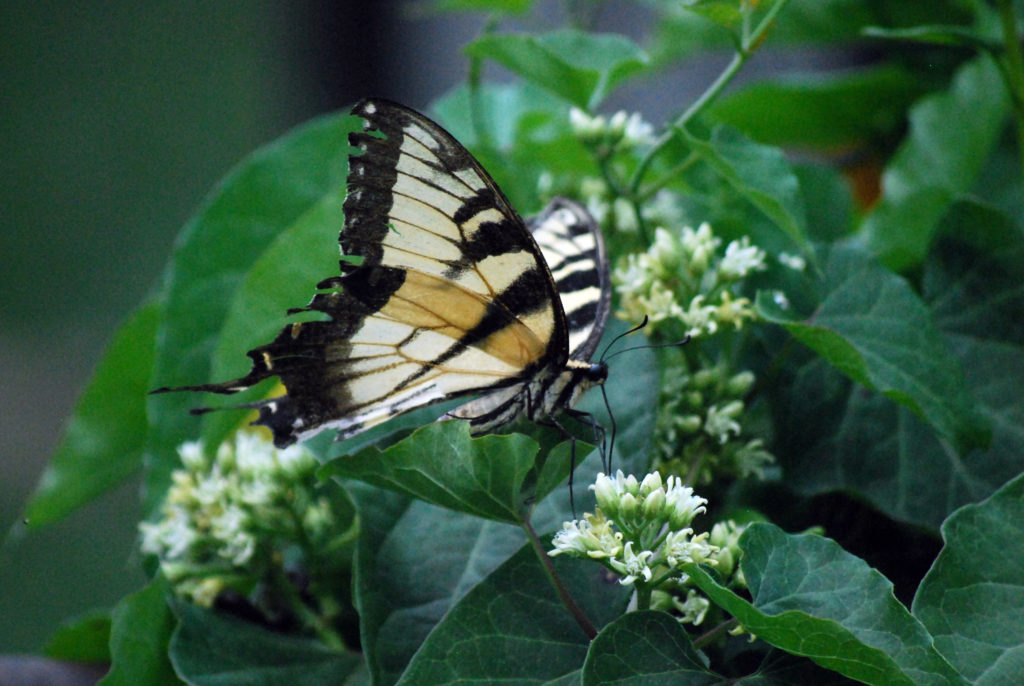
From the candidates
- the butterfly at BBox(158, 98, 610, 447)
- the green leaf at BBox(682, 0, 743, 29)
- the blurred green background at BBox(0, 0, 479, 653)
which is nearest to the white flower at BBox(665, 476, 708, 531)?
the butterfly at BBox(158, 98, 610, 447)

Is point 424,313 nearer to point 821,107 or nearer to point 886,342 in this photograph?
point 886,342

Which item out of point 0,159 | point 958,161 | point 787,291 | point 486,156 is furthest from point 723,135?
point 0,159

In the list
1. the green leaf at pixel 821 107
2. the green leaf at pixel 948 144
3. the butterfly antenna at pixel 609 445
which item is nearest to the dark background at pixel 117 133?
the green leaf at pixel 821 107

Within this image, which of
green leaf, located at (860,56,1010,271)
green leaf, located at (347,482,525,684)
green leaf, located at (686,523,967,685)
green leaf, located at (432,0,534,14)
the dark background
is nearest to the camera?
green leaf, located at (686,523,967,685)

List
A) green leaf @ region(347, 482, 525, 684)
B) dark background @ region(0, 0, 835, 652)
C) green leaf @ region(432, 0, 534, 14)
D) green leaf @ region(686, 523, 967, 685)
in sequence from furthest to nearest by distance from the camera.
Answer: dark background @ region(0, 0, 835, 652), green leaf @ region(432, 0, 534, 14), green leaf @ region(347, 482, 525, 684), green leaf @ region(686, 523, 967, 685)

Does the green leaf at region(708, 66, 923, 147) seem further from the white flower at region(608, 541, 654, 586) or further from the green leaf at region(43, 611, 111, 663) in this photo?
the green leaf at region(43, 611, 111, 663)

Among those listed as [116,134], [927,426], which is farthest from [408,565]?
[116,134]
